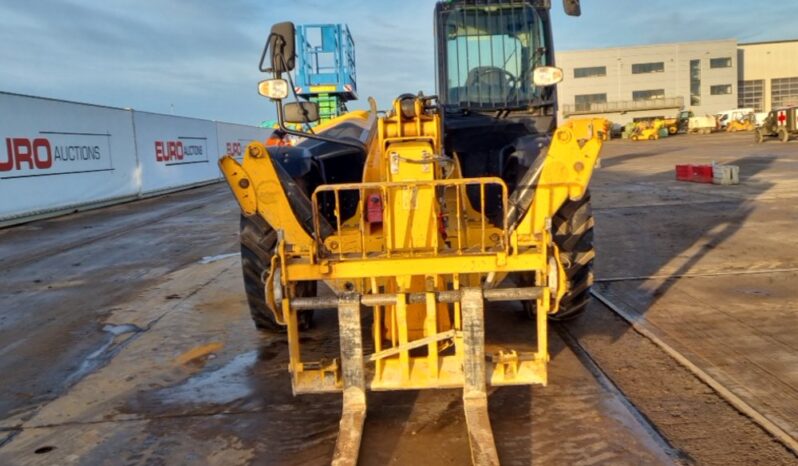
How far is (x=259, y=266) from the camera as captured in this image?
499 centimetres

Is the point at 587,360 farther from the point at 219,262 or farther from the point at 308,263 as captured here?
the point at 219,262

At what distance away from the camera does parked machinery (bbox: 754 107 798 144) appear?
107 ft

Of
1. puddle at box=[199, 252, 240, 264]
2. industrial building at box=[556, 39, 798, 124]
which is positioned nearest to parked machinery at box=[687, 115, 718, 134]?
industrial building at box=[556, 39, 798, 124]

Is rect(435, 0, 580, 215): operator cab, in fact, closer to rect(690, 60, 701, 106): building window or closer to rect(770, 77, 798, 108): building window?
rect(690, 60, 701, 106): building window

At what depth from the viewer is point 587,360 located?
4453mm

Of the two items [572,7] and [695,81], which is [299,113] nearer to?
[572,7]

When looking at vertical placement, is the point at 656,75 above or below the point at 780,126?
above

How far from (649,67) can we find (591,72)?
6.33 m

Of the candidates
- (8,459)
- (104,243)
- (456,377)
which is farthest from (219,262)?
(456,377)

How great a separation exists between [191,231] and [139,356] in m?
7.76

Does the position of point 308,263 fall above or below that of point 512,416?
above

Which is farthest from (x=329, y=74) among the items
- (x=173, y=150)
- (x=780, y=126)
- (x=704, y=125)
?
(x=704, y=125)

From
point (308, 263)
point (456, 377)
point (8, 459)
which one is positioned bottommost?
point (8, 459)

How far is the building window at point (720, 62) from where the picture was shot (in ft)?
238
